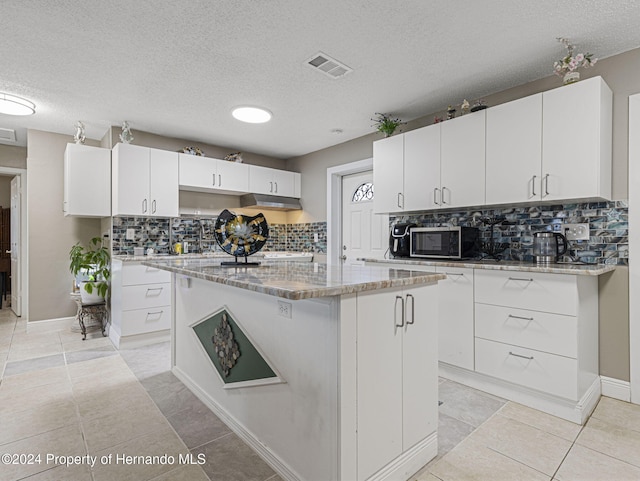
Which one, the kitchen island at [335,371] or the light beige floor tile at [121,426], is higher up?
the kitchen island at [335,371]

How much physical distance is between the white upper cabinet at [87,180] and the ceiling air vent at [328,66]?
276 centimetres

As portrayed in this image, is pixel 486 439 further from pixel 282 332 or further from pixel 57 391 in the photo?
Answer: pixel 57 391

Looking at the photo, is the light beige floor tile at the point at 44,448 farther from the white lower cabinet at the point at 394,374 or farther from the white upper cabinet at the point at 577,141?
the white upper cabinet at the point at 577,141

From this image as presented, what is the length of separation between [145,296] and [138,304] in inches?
4.1

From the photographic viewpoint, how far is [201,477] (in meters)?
1.59

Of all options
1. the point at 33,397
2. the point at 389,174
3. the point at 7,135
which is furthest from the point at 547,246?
Answer: the point at 7,135

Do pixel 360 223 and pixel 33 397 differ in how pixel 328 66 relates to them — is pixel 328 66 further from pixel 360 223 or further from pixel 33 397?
pixel 33 397

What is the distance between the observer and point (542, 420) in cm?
207

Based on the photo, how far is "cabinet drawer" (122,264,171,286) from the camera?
3.52m

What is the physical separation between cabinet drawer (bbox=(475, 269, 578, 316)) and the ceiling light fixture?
428 cm

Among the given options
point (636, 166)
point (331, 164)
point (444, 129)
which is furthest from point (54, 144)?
point (636, 166)

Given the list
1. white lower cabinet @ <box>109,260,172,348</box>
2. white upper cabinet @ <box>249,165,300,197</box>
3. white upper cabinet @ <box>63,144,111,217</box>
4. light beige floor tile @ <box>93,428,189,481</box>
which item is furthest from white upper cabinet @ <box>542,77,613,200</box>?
white upper cabinet @ <box>63,144,111,217</box>

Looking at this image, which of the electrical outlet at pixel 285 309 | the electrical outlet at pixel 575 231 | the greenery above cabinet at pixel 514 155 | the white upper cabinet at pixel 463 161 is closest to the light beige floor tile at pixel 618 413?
the electrical outlet at pixel 575 231

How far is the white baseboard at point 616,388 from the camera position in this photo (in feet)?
7.58
